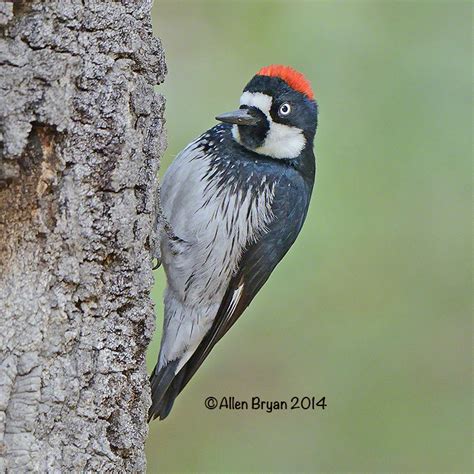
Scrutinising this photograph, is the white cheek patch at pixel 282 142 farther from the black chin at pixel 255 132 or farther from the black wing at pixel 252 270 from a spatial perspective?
the black wing at pixel 252 270

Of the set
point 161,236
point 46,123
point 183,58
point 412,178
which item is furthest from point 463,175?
point 46,123

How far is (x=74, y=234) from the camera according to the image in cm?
241

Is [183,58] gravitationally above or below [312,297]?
above

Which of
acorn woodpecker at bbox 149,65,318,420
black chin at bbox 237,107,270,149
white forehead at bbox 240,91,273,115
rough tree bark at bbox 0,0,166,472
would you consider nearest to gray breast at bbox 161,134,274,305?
acorn woodpecker at bbox 149,65,318,420

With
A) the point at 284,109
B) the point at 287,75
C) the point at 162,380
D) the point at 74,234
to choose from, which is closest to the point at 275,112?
the point at 284,109

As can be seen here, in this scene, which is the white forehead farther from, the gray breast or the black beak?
the gray breast

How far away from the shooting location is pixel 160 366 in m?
3.66

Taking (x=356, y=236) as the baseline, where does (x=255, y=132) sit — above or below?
above

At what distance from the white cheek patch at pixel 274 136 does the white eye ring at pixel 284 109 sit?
0.05m

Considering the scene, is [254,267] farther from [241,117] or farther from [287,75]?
[287,75]

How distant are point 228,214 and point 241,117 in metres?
0.39

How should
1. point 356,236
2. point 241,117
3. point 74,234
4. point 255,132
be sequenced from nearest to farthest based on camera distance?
point 74,234 < point 241,117 < point 255,132 < point 356,236

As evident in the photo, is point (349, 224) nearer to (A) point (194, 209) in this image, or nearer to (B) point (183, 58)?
(B) point (183, 58)

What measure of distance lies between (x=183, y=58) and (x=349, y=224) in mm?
1409
